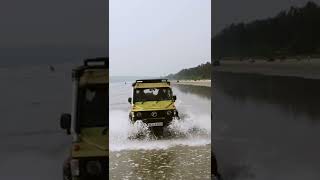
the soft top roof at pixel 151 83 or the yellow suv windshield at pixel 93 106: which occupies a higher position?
the soft top roof at pixel 151 83

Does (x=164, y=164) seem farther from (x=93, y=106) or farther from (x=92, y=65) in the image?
(x=92, y=65)

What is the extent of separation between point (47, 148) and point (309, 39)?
230 centimetres

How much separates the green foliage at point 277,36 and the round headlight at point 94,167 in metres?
1.31

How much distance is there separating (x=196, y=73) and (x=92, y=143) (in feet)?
3.26

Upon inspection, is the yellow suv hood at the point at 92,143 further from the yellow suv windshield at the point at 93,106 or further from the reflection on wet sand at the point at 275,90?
the reflection on wet sand at the point at 275,90

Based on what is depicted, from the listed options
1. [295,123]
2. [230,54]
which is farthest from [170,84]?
[295,123]

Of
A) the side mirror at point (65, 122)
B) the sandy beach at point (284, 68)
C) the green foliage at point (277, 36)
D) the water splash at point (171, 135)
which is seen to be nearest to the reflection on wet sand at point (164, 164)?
Result: the water splash at point (171, 135)

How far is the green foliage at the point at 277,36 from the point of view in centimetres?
340

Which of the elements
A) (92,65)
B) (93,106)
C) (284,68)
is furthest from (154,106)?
(284,68)

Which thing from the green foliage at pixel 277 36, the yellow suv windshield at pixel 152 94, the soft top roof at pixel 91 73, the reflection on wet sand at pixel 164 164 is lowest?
the reflection on wet sand at pixel 164 164

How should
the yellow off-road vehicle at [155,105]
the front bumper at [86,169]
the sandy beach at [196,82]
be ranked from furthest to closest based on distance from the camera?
1. the yellow off-road vehicle at [155,105]
2. the sandy beach at [196,82]
3. the front bumper at [86,169]

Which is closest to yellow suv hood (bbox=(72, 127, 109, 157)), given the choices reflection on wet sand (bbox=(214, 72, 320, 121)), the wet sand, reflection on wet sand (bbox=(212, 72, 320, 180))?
the wet sand

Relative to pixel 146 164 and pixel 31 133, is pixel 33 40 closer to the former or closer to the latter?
pixel 31 133

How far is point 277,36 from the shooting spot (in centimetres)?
345
